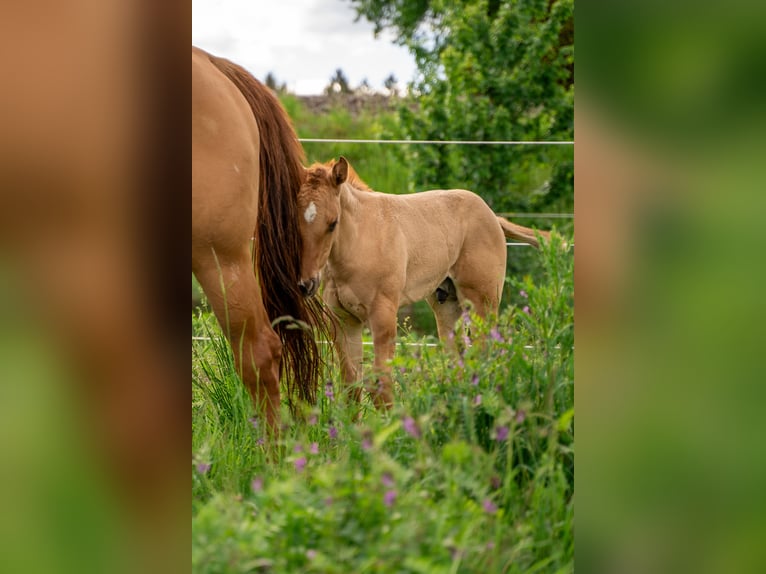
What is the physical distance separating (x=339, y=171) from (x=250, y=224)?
853 millimetres

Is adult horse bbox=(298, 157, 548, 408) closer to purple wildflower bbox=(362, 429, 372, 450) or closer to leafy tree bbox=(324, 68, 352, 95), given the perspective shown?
purple wildflower bbox=(362, 429, 372, 450)

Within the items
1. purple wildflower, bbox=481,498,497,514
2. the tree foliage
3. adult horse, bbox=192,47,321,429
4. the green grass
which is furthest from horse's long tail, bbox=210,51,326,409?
the tree foliage

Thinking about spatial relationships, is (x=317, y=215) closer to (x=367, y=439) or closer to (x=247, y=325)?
(x=247, y=325)

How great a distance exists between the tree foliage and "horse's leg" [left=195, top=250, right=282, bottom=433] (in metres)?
6.06

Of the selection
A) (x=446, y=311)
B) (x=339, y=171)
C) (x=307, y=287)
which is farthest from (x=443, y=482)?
(x=446, y=311)

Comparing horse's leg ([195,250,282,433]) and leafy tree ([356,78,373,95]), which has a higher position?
leafy tree ([356,78,373,95])

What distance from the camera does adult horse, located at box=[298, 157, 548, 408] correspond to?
3.50 m

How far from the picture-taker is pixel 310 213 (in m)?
3.45

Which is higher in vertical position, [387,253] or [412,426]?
[387,253]
